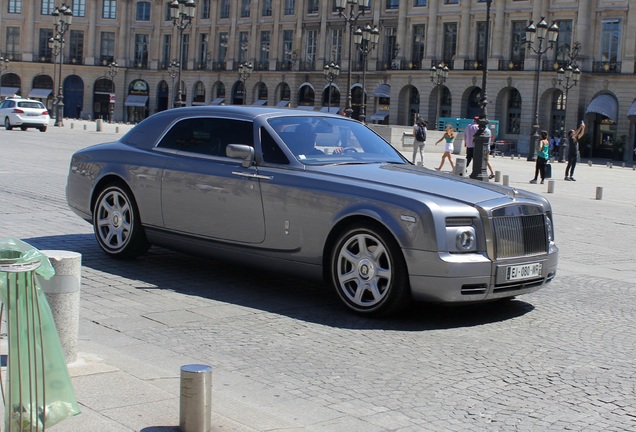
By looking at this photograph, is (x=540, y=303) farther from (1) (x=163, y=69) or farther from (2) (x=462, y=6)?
(1) (x=163, y=69)

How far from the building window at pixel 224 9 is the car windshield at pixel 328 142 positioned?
261ft

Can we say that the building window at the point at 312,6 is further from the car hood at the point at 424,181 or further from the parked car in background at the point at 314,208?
the car hood at the point at 424,181

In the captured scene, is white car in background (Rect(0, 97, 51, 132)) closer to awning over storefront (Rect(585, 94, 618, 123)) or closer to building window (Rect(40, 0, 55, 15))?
awning over storefront (Rect(585, 94, 618, 123))

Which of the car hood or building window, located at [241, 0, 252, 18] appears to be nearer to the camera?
the car hood

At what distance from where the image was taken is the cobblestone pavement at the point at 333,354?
16.7 feet

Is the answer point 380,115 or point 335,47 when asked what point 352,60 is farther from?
point 380,115

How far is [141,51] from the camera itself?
3661 inches

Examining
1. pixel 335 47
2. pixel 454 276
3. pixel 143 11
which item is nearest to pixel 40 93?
pixel 143 11

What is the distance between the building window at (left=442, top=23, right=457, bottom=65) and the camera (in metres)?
68.8

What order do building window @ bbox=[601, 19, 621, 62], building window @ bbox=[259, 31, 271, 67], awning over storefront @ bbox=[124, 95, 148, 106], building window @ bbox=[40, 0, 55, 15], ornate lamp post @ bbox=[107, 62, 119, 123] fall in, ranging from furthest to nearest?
building window @ bbox=[40, 0, 55, 15], awning over storefront @ bbox=[124, 95, 148, 106], ornate lamp post @ bbox=[107, 62, 119, 123], building window @ bbox=[259, 31, 271, 67], building window @ bbox=[601, 19, 621, 62]

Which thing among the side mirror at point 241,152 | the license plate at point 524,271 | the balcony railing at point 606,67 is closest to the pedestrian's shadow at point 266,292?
the license plate at point 524,271

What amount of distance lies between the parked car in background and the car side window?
13 millimetres

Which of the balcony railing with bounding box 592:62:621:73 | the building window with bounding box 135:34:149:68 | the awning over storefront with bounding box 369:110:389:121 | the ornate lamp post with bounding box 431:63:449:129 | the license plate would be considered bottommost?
the license plate

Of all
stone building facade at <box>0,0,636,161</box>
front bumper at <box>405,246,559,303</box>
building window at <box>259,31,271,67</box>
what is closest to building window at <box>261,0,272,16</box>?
stone building facade at <box>0,0,636,161</box>
